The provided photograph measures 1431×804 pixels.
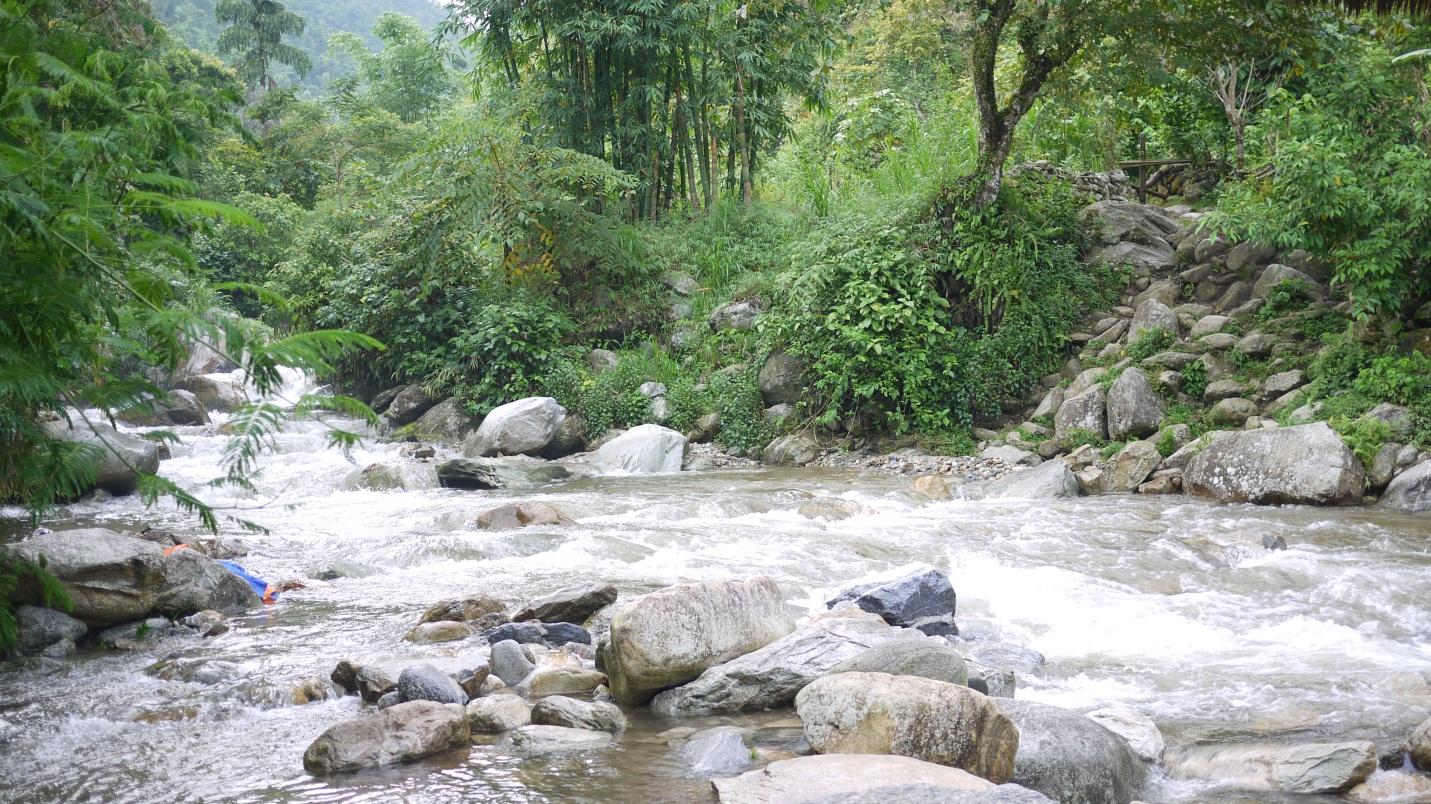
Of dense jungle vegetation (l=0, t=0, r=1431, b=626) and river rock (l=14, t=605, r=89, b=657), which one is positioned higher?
dense jungle vegetation (l=0, t=0, r=1431, b=626)

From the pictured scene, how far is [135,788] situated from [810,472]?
8.84 meters

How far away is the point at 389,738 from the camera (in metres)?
4.03

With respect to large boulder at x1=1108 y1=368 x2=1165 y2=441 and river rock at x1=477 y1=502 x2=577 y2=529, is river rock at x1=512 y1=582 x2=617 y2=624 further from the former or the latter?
large boulder at x1=1108 y1=368 x2=1165 y2=441

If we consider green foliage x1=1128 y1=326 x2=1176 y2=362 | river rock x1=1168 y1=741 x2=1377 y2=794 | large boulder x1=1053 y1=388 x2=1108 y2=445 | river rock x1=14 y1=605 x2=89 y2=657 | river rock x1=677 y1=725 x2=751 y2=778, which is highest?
green foliage x1=1128 y1=326 x2=1176 y2=362

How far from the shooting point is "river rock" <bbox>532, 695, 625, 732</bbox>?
4.37m

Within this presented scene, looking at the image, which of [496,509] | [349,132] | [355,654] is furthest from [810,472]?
[349,132]

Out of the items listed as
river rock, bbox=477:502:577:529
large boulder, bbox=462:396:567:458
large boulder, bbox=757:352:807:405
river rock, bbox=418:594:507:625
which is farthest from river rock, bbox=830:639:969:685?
large boulder, bbox=462:396:567:458

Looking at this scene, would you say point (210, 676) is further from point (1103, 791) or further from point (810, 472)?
point (810, 472)

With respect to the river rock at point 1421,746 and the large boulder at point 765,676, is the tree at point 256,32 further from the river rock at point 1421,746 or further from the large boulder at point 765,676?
the river rock at point 1421,746

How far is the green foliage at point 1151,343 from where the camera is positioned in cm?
1158

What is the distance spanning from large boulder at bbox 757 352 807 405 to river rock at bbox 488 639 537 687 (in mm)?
8530

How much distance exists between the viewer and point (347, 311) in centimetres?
1612

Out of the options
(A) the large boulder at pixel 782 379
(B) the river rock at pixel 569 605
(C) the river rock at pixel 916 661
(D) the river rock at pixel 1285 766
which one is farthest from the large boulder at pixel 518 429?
(D) the river rock at pixel 1285 766

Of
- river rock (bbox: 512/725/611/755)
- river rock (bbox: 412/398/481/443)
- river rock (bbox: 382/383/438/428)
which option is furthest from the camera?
river rock (bbox: 382/383/438/428)
